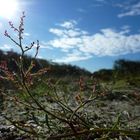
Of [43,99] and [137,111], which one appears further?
[43,99]

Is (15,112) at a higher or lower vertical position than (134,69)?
lower

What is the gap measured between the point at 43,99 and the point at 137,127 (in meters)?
3.42

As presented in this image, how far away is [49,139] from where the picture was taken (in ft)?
7.42

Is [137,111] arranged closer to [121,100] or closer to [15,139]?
[121,100]

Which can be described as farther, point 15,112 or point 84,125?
point 15,112

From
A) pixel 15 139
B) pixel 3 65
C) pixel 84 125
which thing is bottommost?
pixel 15 139

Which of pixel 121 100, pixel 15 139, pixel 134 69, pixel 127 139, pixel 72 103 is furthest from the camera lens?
pixel 134 69

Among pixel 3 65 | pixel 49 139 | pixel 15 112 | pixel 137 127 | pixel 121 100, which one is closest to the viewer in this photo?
pixel 49 139

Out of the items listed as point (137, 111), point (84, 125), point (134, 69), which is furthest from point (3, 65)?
point (134, 69)

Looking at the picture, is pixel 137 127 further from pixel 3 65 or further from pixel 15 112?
pixel 15 112

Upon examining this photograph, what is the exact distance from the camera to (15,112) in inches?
217

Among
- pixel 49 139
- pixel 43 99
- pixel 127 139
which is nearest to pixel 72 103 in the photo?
pixel 43 99

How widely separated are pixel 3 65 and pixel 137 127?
5.24 feet

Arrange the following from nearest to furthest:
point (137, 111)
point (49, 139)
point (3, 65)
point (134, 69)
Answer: point (49, 139), point (3, 65), point (137, 111), point (134, 69)
